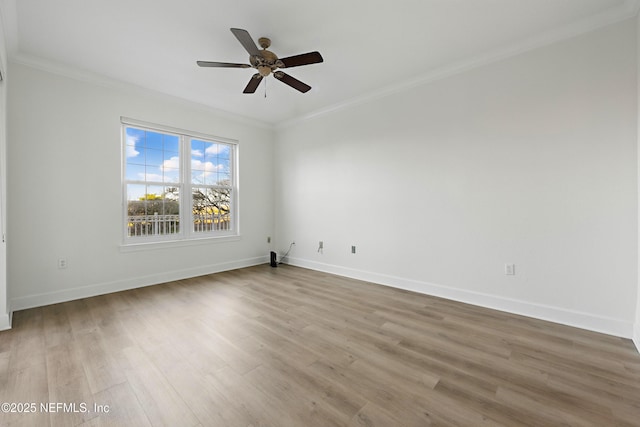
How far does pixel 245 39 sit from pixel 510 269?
10.9 feet

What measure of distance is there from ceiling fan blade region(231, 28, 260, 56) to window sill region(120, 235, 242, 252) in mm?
2959

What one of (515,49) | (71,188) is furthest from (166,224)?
(515,49)

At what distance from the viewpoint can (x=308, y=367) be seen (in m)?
1.84

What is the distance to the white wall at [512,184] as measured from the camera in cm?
230

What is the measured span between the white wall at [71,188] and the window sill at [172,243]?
0.23 ft

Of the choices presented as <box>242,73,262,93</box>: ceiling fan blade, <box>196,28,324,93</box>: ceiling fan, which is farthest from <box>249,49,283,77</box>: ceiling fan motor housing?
<box>242,73,262,93</box>: ceiling fan blade

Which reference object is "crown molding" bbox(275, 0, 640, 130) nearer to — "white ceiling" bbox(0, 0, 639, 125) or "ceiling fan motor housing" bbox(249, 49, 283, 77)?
"white ceiling" bbox(0, 0, 639, 125)

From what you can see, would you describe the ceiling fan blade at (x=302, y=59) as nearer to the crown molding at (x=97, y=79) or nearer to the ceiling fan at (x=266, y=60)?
the ceiling fan at (x=266, y=60)

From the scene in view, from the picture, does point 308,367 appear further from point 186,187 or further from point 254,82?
point 186,187

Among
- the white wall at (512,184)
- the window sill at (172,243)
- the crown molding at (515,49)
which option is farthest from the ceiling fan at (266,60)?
the window sill at (172,243)

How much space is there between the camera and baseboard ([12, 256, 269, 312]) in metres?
2.91

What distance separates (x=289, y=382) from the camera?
66.0 inches

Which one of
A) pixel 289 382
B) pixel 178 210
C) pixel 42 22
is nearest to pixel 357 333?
pixel 289 382

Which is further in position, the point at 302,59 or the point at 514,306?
the point at 514,306
